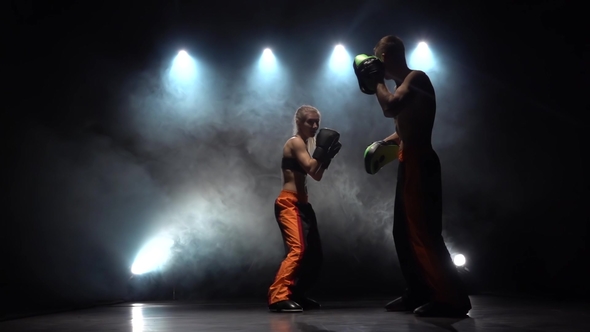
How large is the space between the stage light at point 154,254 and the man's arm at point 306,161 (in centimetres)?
311

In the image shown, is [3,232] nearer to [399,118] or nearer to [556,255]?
[399,118]

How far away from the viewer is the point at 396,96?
3.08 meters

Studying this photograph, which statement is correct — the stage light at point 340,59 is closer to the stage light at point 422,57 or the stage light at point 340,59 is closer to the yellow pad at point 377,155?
the stage light at point 422,57

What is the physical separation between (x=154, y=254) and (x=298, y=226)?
3.18 meters

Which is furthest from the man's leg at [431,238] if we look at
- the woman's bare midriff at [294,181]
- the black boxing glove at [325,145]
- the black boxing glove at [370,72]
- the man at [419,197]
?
the woman's bare midriff at [294,181]

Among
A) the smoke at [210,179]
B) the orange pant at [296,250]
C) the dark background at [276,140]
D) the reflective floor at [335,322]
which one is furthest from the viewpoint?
the smoke at [210,179]

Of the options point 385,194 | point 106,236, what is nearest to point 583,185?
point 385,194

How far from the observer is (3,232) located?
5680 millimetres

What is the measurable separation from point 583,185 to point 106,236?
204 inches

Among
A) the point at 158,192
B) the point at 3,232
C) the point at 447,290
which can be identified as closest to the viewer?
the point at 447,290

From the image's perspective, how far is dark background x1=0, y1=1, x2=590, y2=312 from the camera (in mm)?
5953

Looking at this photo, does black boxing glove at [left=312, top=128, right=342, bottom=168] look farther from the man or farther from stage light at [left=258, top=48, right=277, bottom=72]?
stage light at [left=258, top=48, right=277, bottom=72]

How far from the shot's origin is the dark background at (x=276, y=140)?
19.5 ft

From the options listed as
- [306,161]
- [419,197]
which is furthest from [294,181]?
[419,197]
